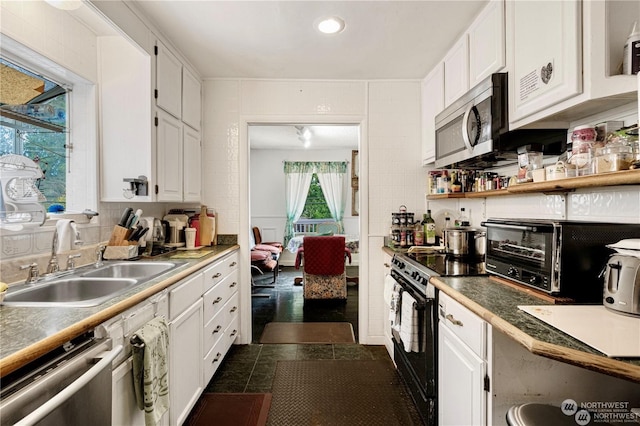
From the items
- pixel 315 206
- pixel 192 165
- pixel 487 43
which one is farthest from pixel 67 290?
pixel 315 206

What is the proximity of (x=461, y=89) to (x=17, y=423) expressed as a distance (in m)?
2.56

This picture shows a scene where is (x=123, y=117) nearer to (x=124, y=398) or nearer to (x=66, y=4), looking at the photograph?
(x=66, y=4)

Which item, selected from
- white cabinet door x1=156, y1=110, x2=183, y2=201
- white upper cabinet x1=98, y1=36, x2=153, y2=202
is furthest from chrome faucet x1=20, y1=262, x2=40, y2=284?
white cabinet door x1=156, y1=110, x2=183, y2=201

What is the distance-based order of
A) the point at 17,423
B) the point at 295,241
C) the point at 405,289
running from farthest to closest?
the point at 295,241 → the point at 405,289 → the point at 17,423

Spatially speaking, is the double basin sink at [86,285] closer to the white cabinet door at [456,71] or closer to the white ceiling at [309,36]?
the white ceiling at [309,36]

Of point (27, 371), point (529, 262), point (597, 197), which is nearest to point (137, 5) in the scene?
point (27, 371)

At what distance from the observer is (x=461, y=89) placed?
209 cm

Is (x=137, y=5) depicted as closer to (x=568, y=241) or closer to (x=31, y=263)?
(x=31, y=263)

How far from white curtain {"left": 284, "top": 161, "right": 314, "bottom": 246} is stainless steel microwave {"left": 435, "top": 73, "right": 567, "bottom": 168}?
4694 millimetres

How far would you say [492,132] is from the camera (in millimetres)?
1628

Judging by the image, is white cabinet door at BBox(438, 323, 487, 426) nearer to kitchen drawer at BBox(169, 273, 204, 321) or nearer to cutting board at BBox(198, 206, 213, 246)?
kitchen drawer at BBox(169, 273, 204, 321)

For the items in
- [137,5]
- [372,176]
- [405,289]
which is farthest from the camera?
[372,176]

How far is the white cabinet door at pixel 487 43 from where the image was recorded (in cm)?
163

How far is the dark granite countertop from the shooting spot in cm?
80
